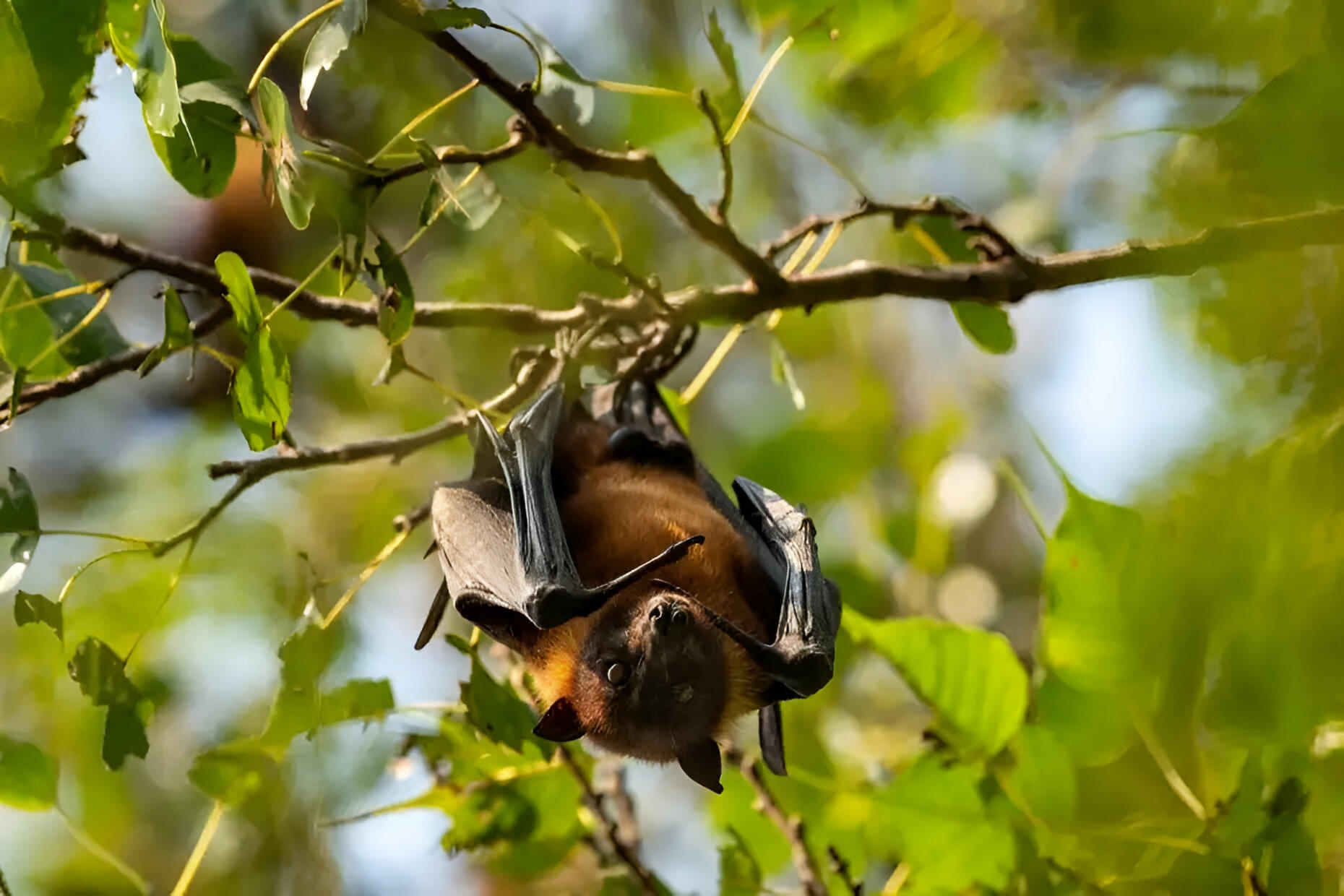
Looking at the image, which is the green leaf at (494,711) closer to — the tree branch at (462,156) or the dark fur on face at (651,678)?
the dark fur on face at (651,678)

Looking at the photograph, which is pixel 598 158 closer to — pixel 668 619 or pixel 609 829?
pixel 668 619

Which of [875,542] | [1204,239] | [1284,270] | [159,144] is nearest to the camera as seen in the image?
[1284,270]

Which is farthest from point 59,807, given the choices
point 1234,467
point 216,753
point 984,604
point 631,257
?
point 984,604

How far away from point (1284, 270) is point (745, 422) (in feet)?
12.9

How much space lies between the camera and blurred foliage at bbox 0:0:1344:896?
114cm

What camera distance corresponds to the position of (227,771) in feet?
7.40

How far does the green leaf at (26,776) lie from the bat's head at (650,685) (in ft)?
3.15

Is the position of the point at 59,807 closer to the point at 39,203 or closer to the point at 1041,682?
the point at 39,203

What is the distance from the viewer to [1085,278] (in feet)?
7.47

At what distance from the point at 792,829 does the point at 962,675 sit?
0.62 m

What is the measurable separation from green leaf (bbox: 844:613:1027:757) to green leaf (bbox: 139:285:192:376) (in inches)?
61.3

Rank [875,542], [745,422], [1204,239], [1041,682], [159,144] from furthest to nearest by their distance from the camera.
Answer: [745,422] → [875,542] → [1041,682] → [159,144] → [1204,239]

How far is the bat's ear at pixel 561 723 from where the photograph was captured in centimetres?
216

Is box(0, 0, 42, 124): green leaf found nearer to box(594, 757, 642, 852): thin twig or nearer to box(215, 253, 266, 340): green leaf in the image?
box(215, 253, 266, 340): green leaf
